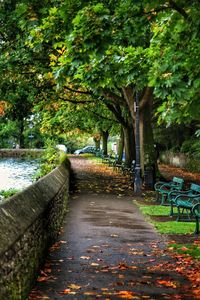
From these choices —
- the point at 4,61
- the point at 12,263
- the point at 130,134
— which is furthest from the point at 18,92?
the point at 12,263

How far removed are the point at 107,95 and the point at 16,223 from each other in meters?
22.2

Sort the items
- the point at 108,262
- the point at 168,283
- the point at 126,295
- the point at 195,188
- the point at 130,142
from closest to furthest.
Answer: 1. the point at 126,295
2. the point at 168,283
3. the point at 108,262
4. the point at 195,188
5. the point at 130,142

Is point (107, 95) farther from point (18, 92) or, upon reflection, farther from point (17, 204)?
point (17, 204)

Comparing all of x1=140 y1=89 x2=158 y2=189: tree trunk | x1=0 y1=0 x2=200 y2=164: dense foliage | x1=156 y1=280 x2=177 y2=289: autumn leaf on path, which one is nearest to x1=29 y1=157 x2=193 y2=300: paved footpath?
x1=156 y1=280 x2=177 y2=289: autumn leaf on path

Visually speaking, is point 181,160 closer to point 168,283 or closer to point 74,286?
point 168,283

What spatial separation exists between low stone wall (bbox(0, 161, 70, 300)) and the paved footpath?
1.37 feet

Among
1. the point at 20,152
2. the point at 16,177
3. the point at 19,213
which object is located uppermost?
the point at 20,152

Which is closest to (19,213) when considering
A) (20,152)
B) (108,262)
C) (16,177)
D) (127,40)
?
(108,262)

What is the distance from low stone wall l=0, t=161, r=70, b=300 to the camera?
5.36 meters

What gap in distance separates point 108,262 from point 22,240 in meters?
3.18

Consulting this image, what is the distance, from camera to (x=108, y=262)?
29.9ft

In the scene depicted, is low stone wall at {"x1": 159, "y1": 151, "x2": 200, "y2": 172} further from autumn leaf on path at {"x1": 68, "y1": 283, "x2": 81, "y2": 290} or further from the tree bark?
autumn leaf on path at {"x1": 68, "y1": 283, "x2": 81, "y2": 290}

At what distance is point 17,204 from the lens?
22.7 ft

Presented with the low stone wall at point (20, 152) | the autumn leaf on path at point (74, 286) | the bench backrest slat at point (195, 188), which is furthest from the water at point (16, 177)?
the low stone wall at point (20, 152)
